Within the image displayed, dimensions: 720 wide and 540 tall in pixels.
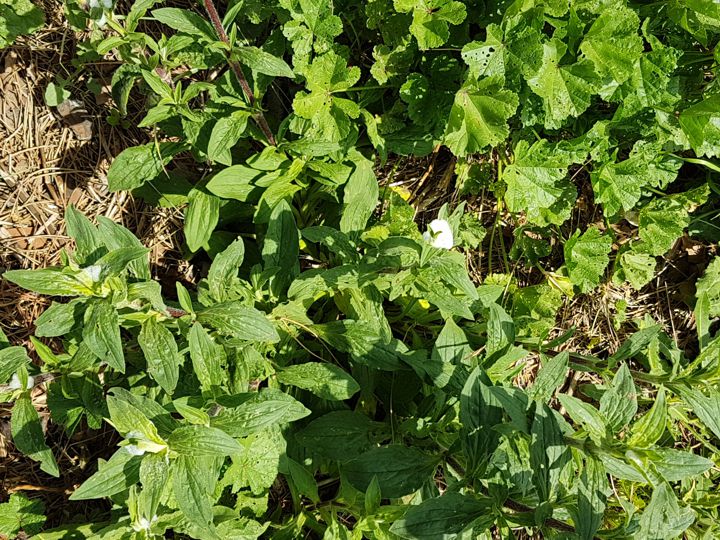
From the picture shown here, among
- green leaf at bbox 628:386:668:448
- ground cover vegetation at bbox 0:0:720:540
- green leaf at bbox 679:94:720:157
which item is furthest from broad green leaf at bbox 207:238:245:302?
green leaf at bbox 679:94:720:157

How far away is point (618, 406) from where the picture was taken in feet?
6.69

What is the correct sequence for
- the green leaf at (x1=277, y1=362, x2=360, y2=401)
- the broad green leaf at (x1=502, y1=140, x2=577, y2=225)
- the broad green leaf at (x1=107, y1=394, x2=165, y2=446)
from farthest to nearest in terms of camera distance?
the broad green leaf at (x1=502, y1=140, x2=577, y2=225) → the green leaf at (x1=277, y1=362, x2=360, y2=401) → the broad green leaf at (x1=107, y1=394, x2=165, y2=446)

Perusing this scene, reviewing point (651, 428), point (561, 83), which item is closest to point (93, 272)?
point (651, 428)

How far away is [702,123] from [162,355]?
8.55 feet

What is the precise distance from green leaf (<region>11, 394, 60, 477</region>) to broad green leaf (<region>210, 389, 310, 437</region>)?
659mm

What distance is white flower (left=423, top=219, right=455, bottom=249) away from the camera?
2.14 metres

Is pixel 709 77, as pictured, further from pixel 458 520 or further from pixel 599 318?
pixel 458 520

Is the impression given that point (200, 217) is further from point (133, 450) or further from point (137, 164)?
point (133, 450)

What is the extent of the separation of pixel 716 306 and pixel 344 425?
2.23 m

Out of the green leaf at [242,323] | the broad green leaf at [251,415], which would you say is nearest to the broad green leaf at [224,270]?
the green leaf at [242,323]

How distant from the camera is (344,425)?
2.62m

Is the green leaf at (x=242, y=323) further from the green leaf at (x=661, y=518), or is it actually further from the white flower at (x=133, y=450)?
the green leaf at (x=661, y=518)

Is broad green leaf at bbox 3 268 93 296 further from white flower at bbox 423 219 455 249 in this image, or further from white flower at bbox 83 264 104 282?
white flower at bbox 423 219 455 249

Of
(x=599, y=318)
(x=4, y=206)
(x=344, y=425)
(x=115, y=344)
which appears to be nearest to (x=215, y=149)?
(x=115, y=344)
